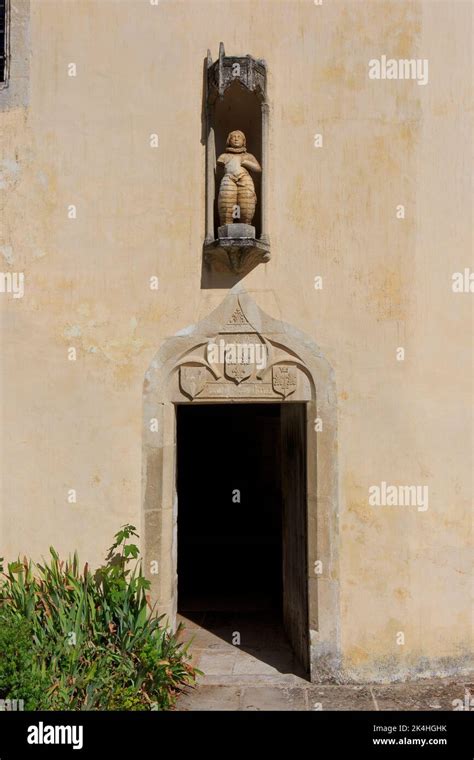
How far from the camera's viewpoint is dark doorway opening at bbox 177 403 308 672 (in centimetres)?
729

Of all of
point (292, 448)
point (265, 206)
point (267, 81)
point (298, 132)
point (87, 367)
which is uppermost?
point (267, 81)

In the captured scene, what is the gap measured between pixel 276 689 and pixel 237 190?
13.2ft

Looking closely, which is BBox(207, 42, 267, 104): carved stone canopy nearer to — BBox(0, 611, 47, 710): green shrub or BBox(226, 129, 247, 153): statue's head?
BBox(226, 129, 247, 153): statue's head

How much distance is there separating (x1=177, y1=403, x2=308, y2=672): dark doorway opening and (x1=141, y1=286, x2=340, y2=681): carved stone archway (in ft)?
3.52

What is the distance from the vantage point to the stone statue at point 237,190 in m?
5.32

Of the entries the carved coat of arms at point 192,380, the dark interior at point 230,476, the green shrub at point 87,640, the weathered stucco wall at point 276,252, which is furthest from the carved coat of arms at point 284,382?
the dark interior at point 230,476

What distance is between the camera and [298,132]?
5473 mm

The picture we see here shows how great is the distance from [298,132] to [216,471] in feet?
22.3

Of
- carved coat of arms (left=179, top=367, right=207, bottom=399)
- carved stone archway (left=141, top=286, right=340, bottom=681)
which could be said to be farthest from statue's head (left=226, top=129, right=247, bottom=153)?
carved coat of arms (left=179, top=367, right=207, bottom=399)

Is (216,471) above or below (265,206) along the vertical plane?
below

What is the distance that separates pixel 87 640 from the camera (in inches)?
193

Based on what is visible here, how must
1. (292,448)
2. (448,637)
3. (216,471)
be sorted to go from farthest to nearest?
1. (216,471)
2. (292,448)
3. (448,637)

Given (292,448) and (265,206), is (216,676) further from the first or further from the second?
(265,206)

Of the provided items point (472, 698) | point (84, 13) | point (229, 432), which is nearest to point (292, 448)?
point (472, 698)
